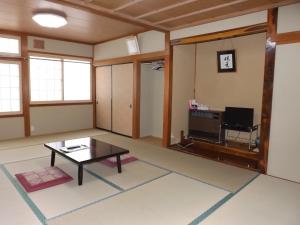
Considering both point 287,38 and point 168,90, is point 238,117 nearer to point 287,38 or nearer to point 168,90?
point 168,90

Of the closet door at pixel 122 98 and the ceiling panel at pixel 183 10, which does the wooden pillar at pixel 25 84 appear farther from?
the ceiling panel at pixel 183 10

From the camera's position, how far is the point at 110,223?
206cm

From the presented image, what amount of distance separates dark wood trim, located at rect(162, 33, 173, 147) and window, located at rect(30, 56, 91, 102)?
2975 mm

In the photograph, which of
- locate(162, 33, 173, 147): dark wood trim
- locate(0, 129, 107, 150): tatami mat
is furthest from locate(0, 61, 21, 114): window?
locate(162, 33, 173, 147): dark wood trim

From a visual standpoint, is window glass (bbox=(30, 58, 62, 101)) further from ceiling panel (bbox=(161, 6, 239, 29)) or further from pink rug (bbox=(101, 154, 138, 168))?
ceiling panel (bbox=(161, 6, 239, 29))

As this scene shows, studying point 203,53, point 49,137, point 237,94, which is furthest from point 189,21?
point 49,137

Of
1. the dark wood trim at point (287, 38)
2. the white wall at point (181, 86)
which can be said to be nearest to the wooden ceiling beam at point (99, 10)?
the white wall at point (181, 86)

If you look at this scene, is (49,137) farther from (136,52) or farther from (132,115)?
(136,52)

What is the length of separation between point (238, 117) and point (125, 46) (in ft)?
10.4

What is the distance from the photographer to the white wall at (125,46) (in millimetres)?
4750

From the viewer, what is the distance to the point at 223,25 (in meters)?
3.68

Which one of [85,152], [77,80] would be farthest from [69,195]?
[77,80]

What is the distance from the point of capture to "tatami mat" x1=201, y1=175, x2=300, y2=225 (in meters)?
2.15

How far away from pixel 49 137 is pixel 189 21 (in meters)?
4.18
